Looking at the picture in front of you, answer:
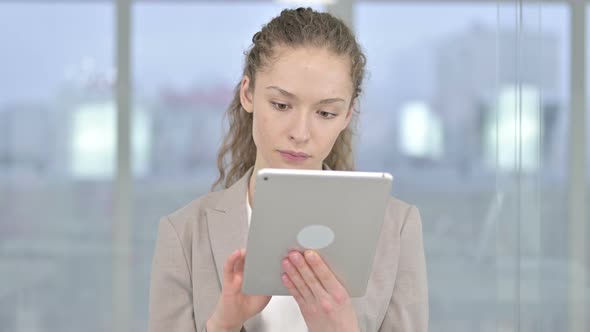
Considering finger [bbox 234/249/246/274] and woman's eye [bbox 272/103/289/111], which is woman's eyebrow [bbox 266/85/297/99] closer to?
woman's eye [bbox 272/103/289/111]

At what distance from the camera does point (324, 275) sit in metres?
1.28

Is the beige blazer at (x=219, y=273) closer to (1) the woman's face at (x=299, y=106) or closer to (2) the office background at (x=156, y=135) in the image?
(1) the woman's face at (x=299, y=106)

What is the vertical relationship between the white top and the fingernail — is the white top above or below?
below

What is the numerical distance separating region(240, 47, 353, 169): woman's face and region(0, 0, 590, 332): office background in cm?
259

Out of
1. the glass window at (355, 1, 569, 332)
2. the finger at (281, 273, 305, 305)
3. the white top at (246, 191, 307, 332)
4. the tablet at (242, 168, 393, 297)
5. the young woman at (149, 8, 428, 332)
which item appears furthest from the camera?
the glass window at (355, 1, 569, 332)

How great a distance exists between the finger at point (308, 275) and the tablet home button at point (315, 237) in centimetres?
2

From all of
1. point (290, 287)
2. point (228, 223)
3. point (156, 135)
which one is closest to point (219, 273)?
point (228, 223)

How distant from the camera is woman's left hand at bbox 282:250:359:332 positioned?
4.16ft

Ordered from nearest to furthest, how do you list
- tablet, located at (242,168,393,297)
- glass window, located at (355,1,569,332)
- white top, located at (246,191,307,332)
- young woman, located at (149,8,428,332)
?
tablet, located at (242,168,393,297), young woman, located at (149,8,428,332), white top, located at (246,191,307,332), glass window, located at (355,1,569,332)

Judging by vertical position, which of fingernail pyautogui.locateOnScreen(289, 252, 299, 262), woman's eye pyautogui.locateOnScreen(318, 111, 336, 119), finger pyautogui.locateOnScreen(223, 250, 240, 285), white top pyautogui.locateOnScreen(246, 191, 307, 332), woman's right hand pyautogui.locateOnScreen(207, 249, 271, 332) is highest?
woman's eye pyautogui.locateOnScreen(318, 111, 336, 119)

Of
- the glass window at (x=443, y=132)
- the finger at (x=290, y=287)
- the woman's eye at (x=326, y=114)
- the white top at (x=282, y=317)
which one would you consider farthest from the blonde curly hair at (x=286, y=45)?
the glass window at (x=443, y=132)

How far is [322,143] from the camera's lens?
1454mm

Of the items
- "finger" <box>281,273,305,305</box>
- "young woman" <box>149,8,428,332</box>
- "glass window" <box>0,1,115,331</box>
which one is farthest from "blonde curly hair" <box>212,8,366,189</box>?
"glass window" <box>0,1,115,331</box>

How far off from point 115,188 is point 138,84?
1.83ft
